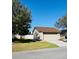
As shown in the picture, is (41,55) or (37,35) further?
(37,35)

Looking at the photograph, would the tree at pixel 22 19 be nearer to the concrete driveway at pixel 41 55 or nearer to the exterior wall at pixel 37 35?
the exterior wall at pixel 37 35

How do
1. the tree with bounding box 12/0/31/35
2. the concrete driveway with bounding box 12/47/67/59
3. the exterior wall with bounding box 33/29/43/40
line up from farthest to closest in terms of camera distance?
the exterior wall with bounding box 33/29/43/40 → the tree with bounding box 12/0/31/35 → the concrete driveway with bounding box 12/47/67/59

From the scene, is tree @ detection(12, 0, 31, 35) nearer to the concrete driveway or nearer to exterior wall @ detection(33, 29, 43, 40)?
exterior wall @ detection(33, 29, 43, 40)

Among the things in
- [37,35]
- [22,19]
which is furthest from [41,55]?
[37,35]

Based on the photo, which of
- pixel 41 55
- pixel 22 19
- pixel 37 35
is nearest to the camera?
pixel 41 55

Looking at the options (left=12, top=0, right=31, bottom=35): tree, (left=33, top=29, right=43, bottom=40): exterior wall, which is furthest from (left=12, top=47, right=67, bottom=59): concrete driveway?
(left=33, top=29, right=43, bottom=40): exterior wall

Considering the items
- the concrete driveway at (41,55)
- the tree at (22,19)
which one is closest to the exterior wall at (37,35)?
the tree at (22,19)

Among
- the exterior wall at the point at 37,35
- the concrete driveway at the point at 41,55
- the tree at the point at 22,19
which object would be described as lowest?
the concrete driveway at the point at 41,55

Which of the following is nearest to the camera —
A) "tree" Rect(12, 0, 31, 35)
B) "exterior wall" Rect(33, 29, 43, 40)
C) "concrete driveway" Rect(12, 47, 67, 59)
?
"concrete driveway" Rect(12, 47, 67, 59)

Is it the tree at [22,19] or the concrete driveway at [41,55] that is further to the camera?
the tree at [22,19]

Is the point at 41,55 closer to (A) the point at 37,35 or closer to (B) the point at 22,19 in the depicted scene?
(B) the point at 22,19
